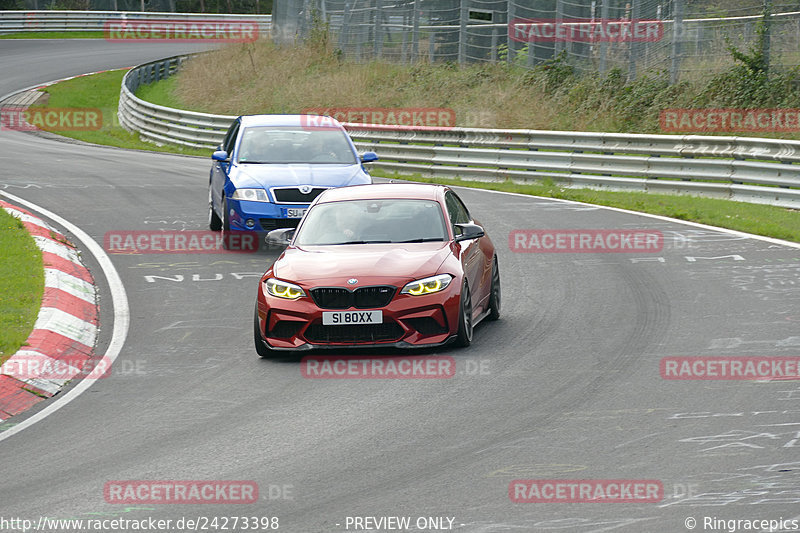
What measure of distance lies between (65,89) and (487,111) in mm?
20311

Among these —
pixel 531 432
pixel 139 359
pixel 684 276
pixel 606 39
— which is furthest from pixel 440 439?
pixel 606 39

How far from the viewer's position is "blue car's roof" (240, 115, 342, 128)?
1762cm

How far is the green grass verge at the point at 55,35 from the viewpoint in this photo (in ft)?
197

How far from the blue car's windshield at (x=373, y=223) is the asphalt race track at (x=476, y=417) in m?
1.09

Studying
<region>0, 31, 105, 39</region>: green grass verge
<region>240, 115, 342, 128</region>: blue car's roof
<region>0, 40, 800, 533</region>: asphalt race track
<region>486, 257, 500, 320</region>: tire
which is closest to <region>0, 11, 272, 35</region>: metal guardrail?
<region>0, 31, 105, 39</region>: green grass verge

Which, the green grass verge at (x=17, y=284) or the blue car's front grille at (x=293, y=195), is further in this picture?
the blue car's front grille at (x=293, y=195)

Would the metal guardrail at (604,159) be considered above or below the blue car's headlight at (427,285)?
below

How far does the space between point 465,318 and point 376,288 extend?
0.84 meters

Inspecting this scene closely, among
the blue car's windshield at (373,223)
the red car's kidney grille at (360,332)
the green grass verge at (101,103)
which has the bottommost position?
the green grass verge at (101,103)

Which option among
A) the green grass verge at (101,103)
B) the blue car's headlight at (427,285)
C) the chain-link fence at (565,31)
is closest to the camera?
the blue car's headlight at (427,285)

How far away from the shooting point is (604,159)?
22.6 m

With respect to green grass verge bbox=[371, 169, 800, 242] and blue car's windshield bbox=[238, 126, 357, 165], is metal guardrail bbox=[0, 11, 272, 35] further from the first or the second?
blue car's windshield bbox=[238, 126, 357, 165]

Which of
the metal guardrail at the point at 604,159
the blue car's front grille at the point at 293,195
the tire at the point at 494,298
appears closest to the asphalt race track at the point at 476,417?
the tire at the point at 494,298

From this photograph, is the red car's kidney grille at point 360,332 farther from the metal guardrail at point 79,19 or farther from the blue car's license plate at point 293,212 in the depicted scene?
the metal guardrail at point 79,19
